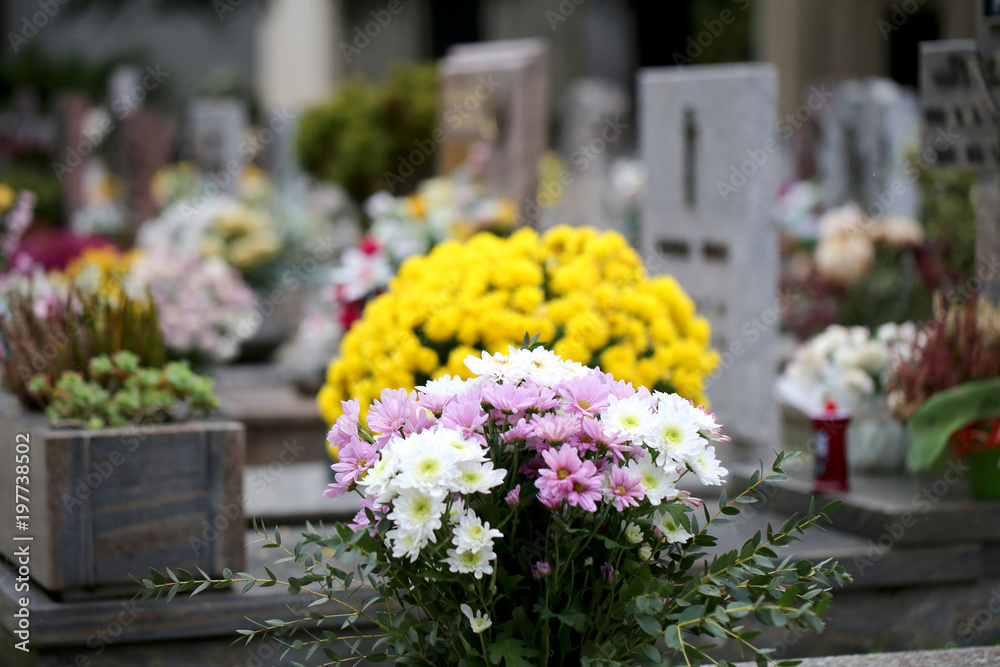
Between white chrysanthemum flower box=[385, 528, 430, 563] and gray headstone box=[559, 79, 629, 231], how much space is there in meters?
8.14

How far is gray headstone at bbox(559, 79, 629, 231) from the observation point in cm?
1063

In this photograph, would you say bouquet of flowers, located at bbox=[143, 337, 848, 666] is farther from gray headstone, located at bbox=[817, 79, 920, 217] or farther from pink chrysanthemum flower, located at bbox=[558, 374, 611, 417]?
gray headstone, located at bbox=[817, 79, 920, 217]

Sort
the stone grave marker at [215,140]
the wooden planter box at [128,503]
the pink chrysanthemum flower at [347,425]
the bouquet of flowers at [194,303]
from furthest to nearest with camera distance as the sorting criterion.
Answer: the stone grave marker at [215,140] < the bouquet of flowers at [194,303] < the wooden planter box at [128,503] < the pink chrysanthemum flower at [347,425]

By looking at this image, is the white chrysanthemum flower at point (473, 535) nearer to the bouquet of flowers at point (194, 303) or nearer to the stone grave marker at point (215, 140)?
the bouquet of flowers at point (194, 303)

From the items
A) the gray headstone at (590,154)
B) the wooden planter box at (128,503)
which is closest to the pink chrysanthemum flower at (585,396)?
the wooden planter box at (128,503)

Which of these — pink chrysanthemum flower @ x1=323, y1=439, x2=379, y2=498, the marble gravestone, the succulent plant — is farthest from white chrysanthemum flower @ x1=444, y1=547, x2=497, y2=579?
the marble gravestone

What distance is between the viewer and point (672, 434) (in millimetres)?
1947

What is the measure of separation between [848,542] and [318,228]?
739cm

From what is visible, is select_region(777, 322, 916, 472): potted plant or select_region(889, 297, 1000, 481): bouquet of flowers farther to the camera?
select_region(777, 322, 916, 472): potted plant

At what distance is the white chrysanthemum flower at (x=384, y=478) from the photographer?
6.08 ft

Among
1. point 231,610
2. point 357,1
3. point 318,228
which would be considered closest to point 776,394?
point 231,610

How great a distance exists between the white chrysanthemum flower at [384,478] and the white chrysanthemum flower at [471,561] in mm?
124

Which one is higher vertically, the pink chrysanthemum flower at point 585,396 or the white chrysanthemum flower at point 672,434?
the pink chrysanthemum flower at point 585,396

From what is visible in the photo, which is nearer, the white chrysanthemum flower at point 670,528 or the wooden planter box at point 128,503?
the white chrysanthemum flower at point 670,528
